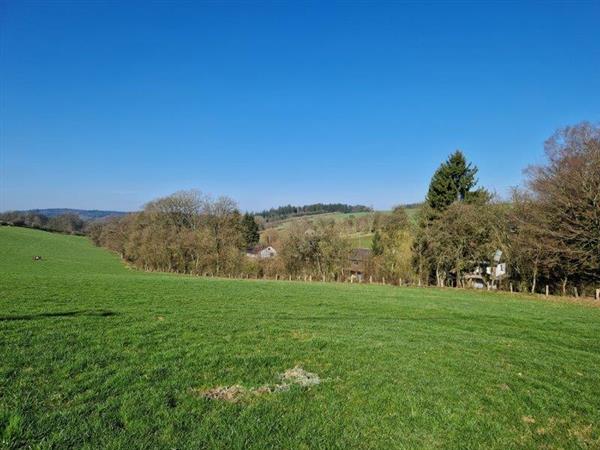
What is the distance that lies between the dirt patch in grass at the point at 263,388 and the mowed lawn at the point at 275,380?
0.20 metres

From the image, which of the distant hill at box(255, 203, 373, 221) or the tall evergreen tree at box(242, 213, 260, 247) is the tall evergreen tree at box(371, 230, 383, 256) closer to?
the tall evergreen tree at box(242, 213, 260, 247)

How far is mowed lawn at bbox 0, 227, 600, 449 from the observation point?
5672mm

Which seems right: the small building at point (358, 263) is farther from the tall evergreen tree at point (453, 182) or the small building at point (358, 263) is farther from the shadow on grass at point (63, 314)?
A: the shadow on grass at point (63, 314)

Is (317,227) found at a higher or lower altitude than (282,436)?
higher

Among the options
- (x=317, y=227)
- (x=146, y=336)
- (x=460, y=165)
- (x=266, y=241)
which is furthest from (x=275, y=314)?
(x=266, y=241)

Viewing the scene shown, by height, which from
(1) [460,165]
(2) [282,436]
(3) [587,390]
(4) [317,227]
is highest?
A: (1) [460,165]

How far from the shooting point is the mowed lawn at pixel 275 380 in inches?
223

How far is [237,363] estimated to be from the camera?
8.76 meters

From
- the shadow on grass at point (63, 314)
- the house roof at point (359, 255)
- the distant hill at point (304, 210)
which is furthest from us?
the distant hill at point (304, 210)

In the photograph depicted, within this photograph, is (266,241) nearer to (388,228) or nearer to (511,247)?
(388,228)

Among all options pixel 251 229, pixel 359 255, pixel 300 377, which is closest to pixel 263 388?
pixel 300 377

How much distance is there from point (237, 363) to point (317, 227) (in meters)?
51.7

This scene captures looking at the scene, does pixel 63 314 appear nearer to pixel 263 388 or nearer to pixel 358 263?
pixel 263 388

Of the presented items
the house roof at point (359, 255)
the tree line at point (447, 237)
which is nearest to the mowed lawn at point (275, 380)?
the tree line at point (447, 237)
